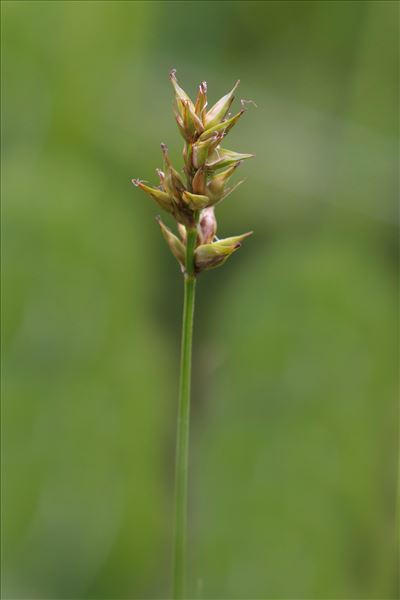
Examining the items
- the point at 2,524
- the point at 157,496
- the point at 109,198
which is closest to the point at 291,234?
the point at 109,198

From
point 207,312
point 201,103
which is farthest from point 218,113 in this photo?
point 207,312

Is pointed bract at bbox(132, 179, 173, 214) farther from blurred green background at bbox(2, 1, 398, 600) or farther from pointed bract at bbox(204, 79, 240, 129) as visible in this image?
blurred green background at bbox(2, 1, 398, 600)

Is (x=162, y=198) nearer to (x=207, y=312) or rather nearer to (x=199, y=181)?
(x=199, y=181)

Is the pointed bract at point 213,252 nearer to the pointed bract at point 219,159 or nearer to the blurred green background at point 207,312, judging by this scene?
the pointed bract at point 219,159

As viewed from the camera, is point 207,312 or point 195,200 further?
point 207,312

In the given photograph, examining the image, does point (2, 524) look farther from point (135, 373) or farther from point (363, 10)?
point (363, 10)

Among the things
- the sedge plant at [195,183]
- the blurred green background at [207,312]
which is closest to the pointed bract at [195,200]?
the sedge plant at [195,183]
